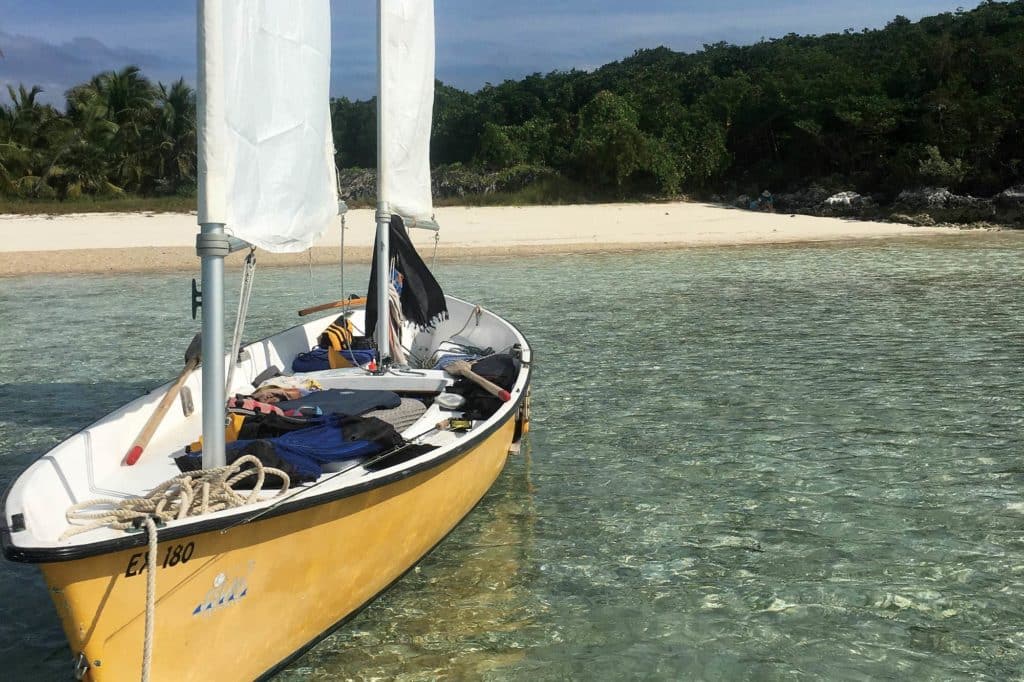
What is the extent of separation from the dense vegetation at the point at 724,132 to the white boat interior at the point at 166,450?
3158 cm

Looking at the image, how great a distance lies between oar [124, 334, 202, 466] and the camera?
5.72 m

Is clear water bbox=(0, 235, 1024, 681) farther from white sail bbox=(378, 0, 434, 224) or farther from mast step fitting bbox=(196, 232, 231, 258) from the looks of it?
white sail bbox=(378, 0, 434, 224)

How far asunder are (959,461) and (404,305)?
16.6ft

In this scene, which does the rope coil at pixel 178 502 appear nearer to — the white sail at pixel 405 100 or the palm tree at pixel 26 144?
the white sail at pixel 405 100

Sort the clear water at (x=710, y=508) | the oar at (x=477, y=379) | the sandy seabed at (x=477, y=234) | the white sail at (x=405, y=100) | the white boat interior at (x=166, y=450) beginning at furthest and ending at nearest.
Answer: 1. the sandy seabed at (x=477, y=234)
2. the white sail at (x=405, y=100)
3. the oar at (x=477, y=379)
4. the clear water at (x=710, y=508)
5. the white boat interior at (x=166, y=450)

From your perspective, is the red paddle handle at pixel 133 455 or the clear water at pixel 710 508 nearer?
the clear water at pixel 710 508

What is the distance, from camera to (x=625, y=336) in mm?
14227

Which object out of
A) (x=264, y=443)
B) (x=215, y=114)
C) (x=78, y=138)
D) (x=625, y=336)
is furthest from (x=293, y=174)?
(x=78, y=138)

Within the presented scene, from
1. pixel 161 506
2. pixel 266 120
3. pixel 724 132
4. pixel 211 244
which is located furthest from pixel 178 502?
pixel 724 132

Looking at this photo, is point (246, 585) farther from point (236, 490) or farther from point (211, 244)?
point (211, 244)

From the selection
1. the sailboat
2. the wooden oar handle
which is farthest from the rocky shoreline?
the wooden oar handle

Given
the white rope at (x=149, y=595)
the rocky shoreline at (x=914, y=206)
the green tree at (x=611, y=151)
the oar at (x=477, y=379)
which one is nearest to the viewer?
the white rope at (x=149, y=595)

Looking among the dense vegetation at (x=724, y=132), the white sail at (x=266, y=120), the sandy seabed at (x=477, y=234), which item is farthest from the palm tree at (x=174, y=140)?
the white sail at (x=266, y=120)

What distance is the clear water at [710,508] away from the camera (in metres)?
5.06
